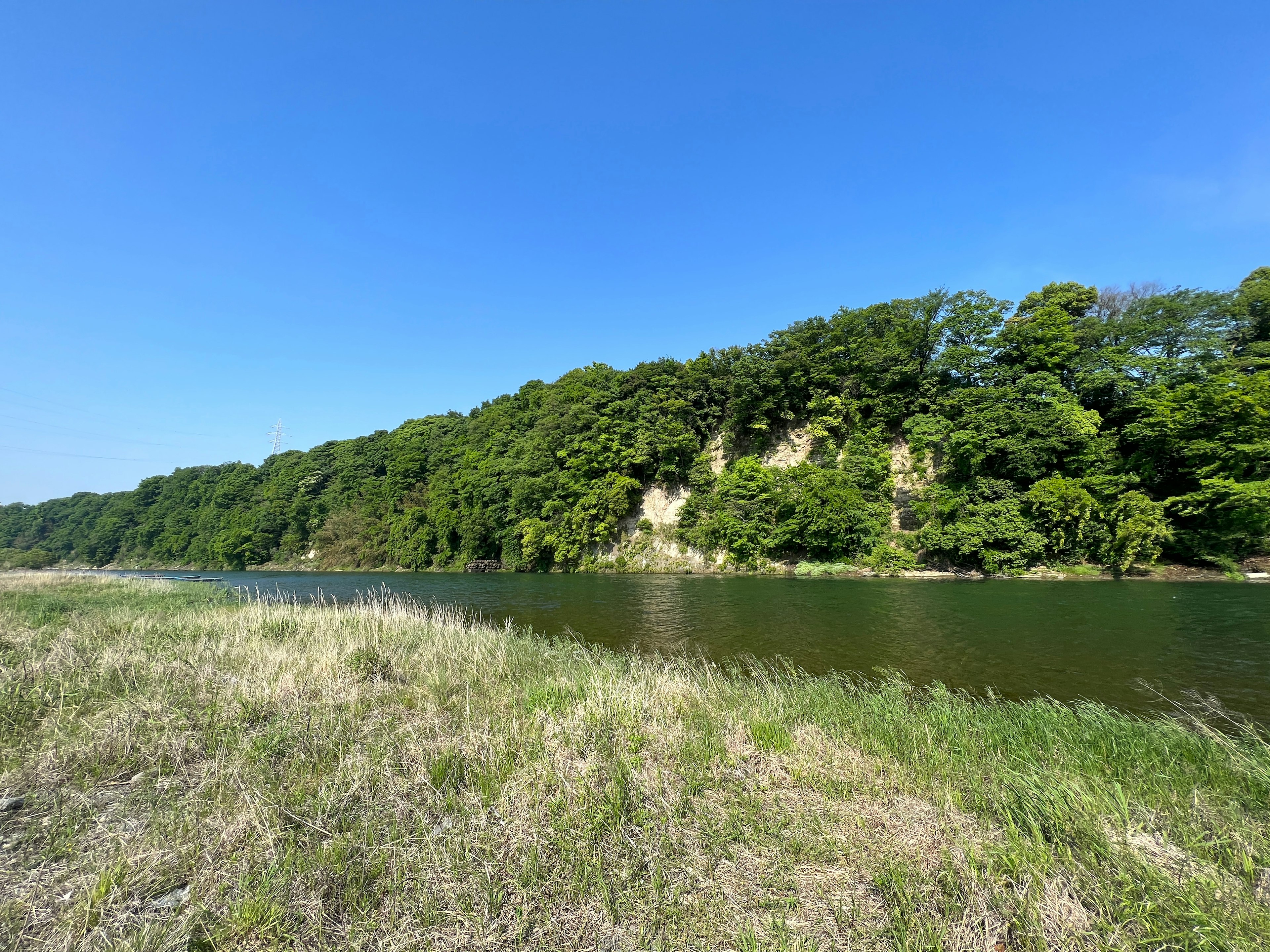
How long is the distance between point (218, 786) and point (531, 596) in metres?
24.3

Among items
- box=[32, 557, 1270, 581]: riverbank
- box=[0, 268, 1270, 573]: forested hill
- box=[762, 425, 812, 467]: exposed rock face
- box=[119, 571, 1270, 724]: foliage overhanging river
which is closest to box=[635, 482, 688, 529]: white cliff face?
box=[0, 268, 1270, 573]: forested hill

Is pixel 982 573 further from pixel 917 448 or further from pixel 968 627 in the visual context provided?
pixel 968 627

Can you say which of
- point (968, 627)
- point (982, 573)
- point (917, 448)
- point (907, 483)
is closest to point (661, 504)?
point (907, 483)

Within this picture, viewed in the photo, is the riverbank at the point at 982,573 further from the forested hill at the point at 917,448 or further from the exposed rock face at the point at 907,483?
the exposed rock face at the point at 907,483

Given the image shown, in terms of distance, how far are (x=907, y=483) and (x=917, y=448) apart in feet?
9.81

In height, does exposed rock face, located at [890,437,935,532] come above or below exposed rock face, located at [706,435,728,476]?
below

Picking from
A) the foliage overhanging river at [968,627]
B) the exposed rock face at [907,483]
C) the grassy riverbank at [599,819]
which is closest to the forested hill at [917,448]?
the exposed rock face at [907,483]

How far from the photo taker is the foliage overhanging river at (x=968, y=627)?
10930 mm

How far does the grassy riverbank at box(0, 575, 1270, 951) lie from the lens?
296cm

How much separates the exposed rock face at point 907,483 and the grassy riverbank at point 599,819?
33751 mm

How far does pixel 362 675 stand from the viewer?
8273mm

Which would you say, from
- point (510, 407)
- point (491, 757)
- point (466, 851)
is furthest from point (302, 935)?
point (510, 407)

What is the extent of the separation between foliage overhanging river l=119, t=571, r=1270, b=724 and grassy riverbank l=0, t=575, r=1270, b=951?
4.29m

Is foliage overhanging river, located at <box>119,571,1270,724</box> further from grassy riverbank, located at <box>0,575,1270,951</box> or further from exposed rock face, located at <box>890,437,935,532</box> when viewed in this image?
exposed rock face, located at <box>890,437,935,532</box>
